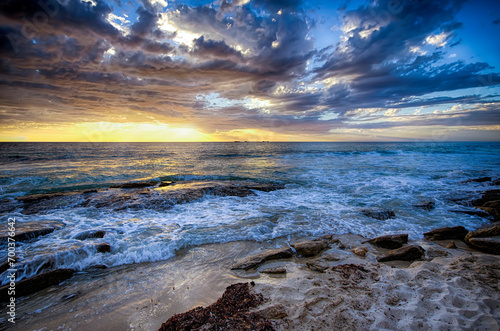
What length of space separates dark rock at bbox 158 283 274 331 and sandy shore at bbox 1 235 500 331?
23 cm

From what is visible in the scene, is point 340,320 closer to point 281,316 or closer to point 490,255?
point 281,316

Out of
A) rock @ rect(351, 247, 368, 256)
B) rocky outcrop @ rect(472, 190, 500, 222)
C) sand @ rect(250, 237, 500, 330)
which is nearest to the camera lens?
sand @ rect(250, 237, 500, 330)

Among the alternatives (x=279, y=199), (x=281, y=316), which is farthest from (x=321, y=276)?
(x=279, y=199)

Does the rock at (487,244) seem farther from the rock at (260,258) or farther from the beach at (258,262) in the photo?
the rock at (260,258)

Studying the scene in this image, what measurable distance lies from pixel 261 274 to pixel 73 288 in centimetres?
462

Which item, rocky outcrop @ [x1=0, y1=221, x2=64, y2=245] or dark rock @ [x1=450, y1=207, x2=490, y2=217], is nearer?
rocky outcrop @ [x1=0, y1=221, x2=64, y2=245]

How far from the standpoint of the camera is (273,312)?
3.60 meters

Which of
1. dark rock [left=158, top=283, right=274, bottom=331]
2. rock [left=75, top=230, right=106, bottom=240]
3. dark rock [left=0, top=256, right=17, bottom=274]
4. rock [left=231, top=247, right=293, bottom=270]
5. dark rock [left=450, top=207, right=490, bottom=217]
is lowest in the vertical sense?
dark rock [left=450, top=207, right=490, bottom=217]

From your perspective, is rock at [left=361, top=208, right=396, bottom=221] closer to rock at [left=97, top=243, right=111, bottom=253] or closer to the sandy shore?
the sandy shore

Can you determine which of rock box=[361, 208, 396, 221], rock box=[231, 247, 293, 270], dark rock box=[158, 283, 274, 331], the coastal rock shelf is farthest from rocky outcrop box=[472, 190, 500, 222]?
dark rock box=[158, 283, 274, 331]

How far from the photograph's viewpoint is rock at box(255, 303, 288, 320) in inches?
138

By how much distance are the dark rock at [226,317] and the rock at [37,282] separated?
3.86 metres

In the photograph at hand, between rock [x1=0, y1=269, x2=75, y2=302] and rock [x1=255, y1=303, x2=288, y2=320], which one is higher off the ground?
rock [x1=255, y1=303, x2=288, y2=320]

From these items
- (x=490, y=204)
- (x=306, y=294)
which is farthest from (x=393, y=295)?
(x=490, y=204)
